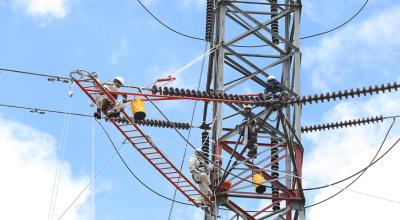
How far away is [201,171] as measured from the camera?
17656mm

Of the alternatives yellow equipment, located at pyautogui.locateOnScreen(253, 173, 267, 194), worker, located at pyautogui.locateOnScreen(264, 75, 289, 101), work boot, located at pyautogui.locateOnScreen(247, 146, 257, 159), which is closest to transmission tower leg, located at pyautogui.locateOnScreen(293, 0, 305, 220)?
worker, located at pyautogui.locateOnScreen(264, 75, 289, 101)

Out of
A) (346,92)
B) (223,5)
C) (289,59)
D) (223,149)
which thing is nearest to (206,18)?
(223,5)

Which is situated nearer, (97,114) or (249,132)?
(97,114)

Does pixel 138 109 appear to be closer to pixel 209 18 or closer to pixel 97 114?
pixel 97 114

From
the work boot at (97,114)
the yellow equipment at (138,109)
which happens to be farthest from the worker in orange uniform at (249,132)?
the work boot at (97,114)

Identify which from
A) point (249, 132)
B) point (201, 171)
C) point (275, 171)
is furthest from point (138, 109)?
point (275, 171)

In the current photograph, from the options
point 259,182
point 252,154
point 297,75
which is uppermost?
point 297,75

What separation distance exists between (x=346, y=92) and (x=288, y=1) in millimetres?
3875

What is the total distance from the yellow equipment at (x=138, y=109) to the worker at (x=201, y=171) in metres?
2.37

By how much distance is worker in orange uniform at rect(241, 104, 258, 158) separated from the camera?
1741cm

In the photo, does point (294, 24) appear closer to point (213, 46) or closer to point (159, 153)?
point (213, 46)

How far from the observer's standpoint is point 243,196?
17.5 metres

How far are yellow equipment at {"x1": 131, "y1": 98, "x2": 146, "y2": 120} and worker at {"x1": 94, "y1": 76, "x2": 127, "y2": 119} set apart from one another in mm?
303

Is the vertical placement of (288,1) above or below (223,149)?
above
